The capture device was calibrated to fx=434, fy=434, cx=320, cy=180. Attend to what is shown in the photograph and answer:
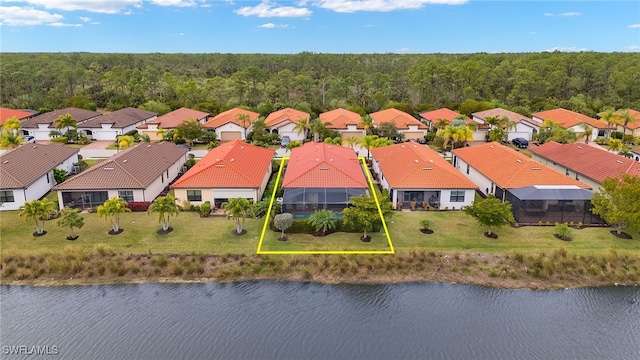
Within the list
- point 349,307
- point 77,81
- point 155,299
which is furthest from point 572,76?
point 77,81

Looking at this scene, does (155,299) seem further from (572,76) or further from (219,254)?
(572,76)

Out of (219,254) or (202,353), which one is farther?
(219,254)

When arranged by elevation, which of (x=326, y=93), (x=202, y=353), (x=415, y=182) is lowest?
(x=202, y=353)

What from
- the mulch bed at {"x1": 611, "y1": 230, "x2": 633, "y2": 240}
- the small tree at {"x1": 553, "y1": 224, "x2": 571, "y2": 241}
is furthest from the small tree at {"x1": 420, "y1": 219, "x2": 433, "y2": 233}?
the mulch bed at {"x1": 611, "y1": 230, "x2": 633, "y2": 240}

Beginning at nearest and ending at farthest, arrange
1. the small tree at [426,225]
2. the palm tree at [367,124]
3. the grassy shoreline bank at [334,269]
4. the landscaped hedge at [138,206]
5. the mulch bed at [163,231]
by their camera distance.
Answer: the grassy shoreline bank at [334,269], the mulch bed at [163,231], the small tree at [426,225], the landscaped hedge at [138,206], the palm tree at [367,124]

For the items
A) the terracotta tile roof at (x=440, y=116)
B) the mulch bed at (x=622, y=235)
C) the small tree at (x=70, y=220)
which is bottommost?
the mulch bed at (x=622, y=235)

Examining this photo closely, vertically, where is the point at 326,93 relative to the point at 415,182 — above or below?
above

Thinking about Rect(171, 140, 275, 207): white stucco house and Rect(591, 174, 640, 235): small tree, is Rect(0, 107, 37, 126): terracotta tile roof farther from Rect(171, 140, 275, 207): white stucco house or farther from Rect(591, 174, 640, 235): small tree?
Result: Rect(591, 174, 640, 235): small tree

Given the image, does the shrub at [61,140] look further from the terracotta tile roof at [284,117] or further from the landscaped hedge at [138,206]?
the landscaped hedge at [138,206]

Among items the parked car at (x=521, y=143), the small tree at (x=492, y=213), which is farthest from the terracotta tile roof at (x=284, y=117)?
the small tree at (x=492, y=213)
